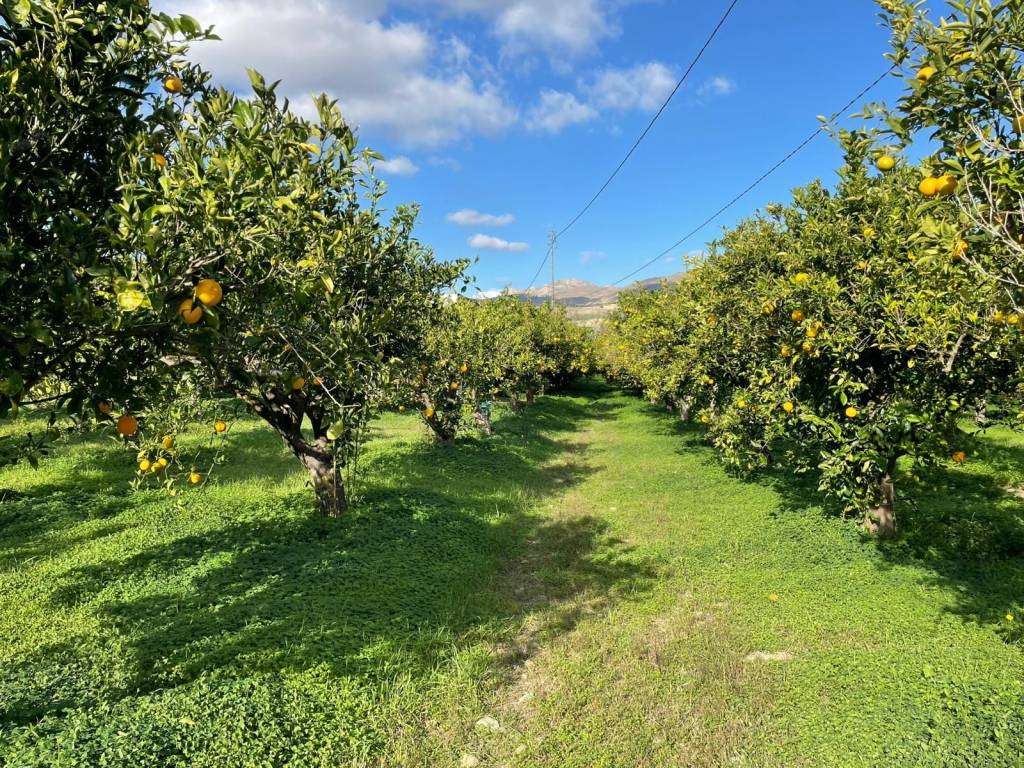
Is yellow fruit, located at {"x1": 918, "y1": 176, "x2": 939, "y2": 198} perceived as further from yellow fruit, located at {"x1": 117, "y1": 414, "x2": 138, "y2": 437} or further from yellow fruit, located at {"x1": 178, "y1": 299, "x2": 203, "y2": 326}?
yellow fruit, located at {"x1": 117, "y1": 414, "x2": 138, "y2": 437}

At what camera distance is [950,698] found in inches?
175

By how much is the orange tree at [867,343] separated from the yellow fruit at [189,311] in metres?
4.92

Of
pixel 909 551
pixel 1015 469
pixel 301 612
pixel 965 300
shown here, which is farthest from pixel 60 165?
pixel 1015 469

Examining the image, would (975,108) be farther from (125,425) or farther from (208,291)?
(125,425)

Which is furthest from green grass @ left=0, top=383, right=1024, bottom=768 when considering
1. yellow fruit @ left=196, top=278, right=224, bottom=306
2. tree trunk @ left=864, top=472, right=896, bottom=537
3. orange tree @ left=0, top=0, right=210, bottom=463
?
yellow fruit @ left=196, top=278, right=224, bottom=306

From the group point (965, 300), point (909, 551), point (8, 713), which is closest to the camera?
point (8, 713)

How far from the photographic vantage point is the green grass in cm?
412

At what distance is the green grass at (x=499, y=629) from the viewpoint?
4125 millimetres

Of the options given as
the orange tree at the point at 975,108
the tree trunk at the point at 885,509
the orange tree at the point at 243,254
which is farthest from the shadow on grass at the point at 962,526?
the orange tree at the point at 243,254

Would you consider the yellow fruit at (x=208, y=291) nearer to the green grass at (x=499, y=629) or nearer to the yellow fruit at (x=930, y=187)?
the green grass at (x=499, y=629)

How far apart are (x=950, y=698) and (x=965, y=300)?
3313 millimetres

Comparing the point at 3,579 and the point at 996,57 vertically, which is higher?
the point at 996,57

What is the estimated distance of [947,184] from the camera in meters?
2.91

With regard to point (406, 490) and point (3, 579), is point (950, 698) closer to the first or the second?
point (406, 490)
